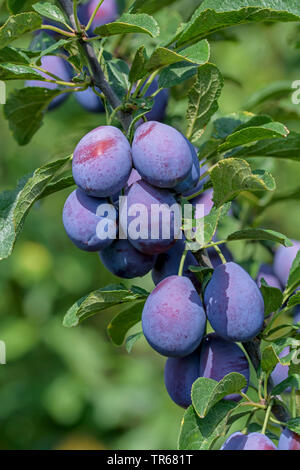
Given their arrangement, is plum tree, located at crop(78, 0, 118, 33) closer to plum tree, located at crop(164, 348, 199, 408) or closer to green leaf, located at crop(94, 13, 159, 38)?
green leaf, located at crop(94, 13, 159, 38)

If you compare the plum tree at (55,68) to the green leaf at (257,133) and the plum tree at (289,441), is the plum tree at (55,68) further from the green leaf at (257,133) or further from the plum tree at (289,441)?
the plum tree at (289,441)

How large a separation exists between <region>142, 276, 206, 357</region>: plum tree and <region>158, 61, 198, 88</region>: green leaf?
0.94 ft

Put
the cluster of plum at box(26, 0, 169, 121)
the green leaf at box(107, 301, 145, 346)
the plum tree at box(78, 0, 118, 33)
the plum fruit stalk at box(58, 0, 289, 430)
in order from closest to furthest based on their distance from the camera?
the plum fruit stalk at box(58, 0, 289, 430)
the green leaf at box(107, 301, 145, 346)
the cluster of plum at box(26, 0, 169, 121)
the plum tree at box(78, 0, 118, 33)

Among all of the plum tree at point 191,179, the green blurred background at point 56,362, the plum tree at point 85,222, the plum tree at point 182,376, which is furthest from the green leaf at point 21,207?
the green blurred background at point 56,362

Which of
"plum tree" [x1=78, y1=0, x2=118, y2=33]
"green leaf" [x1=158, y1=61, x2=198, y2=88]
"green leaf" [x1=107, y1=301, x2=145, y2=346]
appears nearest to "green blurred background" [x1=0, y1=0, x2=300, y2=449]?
"plum tree" [x1=78, y1=0, x2=118, y2=33]

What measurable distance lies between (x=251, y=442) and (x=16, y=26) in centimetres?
59

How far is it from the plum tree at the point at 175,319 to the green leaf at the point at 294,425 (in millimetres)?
147

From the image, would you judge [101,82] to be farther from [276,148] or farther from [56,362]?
[56,362]

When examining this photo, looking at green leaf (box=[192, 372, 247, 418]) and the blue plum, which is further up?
the blue plum

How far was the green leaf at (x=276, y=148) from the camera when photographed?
931mm

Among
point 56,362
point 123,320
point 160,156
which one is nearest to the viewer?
point 160,156

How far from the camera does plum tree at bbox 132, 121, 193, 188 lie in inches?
30.0

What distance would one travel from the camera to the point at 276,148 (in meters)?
0.95

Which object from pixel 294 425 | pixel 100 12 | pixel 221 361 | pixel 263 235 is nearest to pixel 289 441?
pixel 294 425
